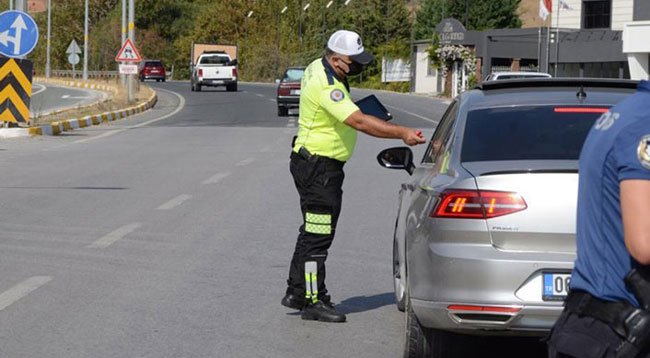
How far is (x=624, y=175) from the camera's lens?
10.2 feet

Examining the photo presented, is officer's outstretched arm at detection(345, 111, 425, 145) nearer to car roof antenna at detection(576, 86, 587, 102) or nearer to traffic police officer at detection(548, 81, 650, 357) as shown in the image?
car roof antenna at detection(576, 86, 587, 102)

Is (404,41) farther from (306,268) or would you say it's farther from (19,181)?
(306,268)

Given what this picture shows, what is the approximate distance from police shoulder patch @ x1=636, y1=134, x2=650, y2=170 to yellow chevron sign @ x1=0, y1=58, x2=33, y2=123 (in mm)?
25169

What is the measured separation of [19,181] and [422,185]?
1145 cm

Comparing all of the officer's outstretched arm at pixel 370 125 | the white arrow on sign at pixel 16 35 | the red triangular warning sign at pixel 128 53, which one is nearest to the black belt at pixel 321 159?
the officer's outstretched arm at pixel 370 125

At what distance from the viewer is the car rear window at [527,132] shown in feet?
19.9

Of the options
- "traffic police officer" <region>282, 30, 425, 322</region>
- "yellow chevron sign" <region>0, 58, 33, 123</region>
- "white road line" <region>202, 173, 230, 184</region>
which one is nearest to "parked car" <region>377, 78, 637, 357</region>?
"traffic police officer" <region>282, 30, 425, 322</region>

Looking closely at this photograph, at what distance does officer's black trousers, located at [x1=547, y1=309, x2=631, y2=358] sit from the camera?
10.5 ft

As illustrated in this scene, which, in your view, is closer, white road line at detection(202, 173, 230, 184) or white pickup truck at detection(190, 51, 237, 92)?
white road line at detection(202, 173, 230, 184)

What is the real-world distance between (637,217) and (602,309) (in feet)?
0.97

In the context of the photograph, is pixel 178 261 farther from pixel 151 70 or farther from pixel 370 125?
pixel 151 70

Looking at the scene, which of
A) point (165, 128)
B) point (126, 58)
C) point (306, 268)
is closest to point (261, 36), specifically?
point (126, 58)

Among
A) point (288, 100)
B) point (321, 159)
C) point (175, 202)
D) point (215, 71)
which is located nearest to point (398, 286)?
point (321, 159)

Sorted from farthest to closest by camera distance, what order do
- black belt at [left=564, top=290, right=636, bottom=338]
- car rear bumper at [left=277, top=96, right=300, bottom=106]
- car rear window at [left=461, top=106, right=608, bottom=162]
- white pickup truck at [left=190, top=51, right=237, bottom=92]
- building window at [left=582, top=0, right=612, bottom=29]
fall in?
1. white pickup truck at [left=190, top=51, right=237, bottom=92]
2. building window at [left=582, top=0, right=612, bottom=29]
3. car rear bumper at [left=277, top=96, right=300, bottom=106]
4. car rear window at [left=461, top=106, right=608, bottom=162]
5. black belt at [left=564, top=290, right=636, bottom=338]
